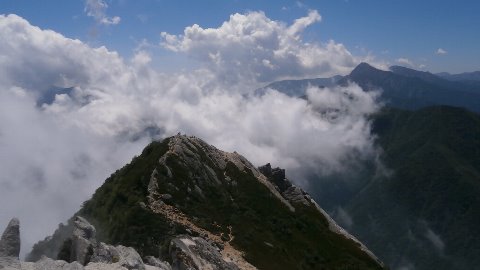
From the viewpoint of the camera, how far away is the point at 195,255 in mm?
56406

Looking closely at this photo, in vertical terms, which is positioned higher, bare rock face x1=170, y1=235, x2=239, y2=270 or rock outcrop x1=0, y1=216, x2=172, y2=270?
bare rock face x1=170, y1=235, x2=239, y2=270

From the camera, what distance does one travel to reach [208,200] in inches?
3438

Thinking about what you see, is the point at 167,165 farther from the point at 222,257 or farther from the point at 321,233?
the point at 321,233

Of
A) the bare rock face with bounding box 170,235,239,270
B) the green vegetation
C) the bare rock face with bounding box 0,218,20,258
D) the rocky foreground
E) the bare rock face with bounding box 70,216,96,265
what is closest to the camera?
the bare rock face with bounding box 0,218,20,258

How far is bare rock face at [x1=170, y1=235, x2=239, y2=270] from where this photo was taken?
176 ft

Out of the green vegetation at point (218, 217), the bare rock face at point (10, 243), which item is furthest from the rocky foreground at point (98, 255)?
the green vegetation at point (218, 217)

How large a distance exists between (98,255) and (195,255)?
1774 centimetres

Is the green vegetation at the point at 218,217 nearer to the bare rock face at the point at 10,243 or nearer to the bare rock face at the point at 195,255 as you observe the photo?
the bare rock face at the point at 195,255

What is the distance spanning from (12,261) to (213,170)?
6667 cm

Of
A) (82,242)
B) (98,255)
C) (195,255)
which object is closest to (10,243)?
(98,255)

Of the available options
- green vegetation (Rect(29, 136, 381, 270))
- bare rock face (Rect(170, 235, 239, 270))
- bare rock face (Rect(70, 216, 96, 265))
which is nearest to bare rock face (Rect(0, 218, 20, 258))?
bare rock face (Rect(70, 216, 96, 265))

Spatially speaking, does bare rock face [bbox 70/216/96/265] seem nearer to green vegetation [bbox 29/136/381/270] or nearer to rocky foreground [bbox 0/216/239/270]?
rocky foreground [bbox 0/216/239/270]

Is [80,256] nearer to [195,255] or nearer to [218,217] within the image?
[195,255]

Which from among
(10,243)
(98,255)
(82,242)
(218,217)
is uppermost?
(218,217)
